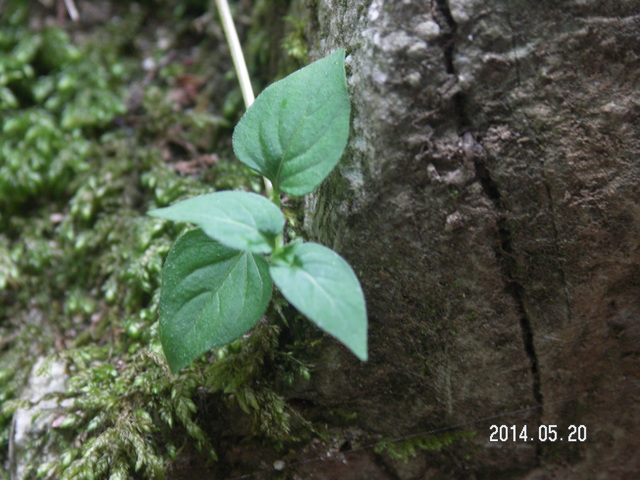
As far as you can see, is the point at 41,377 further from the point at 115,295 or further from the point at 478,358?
the point at 478,358

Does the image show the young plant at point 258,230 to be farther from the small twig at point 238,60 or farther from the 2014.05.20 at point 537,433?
the 2014.05.20 at point 537,433

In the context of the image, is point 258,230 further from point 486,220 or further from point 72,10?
point 72,10

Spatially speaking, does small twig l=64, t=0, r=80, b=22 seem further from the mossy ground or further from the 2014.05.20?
the 2014.05.20

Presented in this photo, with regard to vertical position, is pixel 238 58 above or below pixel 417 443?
above

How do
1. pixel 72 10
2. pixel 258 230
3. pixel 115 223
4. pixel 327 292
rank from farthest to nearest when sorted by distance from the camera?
pixel 72 10 < pixel 115 223 < pixel 258 230 < pixel 327 292

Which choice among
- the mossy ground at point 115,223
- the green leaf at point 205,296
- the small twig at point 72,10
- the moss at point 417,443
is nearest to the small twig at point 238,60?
the mossy ground at point 115,223

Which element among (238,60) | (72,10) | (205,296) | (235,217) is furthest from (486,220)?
(72,10)

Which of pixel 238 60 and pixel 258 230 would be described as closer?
pixel 258 230

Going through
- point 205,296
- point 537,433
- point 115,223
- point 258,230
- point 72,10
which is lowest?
point 537,433
